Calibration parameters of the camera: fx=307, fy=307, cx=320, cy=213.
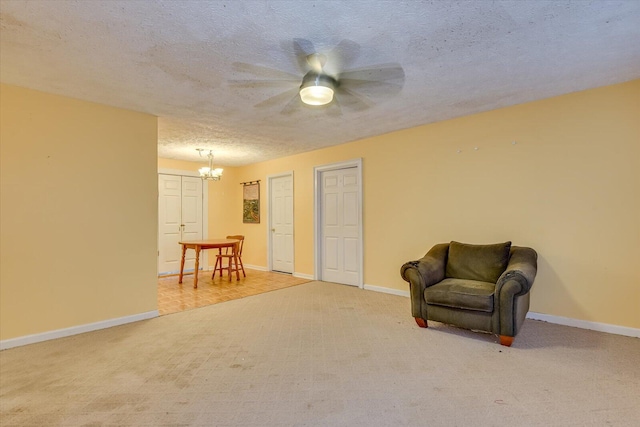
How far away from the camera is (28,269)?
2.84 metres

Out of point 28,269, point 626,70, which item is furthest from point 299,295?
point 626,70

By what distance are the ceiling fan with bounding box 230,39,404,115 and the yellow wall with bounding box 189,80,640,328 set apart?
150cm

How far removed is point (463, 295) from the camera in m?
2.88

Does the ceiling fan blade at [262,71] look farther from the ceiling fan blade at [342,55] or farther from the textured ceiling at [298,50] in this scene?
the ceiling fan blade at [342,55]

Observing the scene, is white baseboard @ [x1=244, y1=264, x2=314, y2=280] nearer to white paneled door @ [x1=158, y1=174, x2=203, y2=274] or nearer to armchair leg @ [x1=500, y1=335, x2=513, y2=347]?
white paneled door @ [x1=158, y1=174, x2=203, y2=274]

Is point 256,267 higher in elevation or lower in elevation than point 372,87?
lower

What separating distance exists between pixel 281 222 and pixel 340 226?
5.19 feet

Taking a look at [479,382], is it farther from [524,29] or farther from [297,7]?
[297,7]

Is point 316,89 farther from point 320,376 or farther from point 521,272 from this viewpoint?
point 521,272

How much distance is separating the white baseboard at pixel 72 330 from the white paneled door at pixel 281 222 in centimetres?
298

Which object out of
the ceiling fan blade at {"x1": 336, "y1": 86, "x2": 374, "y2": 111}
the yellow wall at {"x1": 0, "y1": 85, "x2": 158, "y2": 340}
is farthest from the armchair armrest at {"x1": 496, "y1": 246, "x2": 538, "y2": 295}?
the yellow wall at {"x1": 0, "y1": 85, "x2": 158, "y2": 340}

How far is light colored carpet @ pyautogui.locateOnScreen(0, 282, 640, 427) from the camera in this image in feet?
5.82

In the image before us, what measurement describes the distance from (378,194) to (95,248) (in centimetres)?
367

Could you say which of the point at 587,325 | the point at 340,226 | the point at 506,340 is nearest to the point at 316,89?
the point at 506,340
